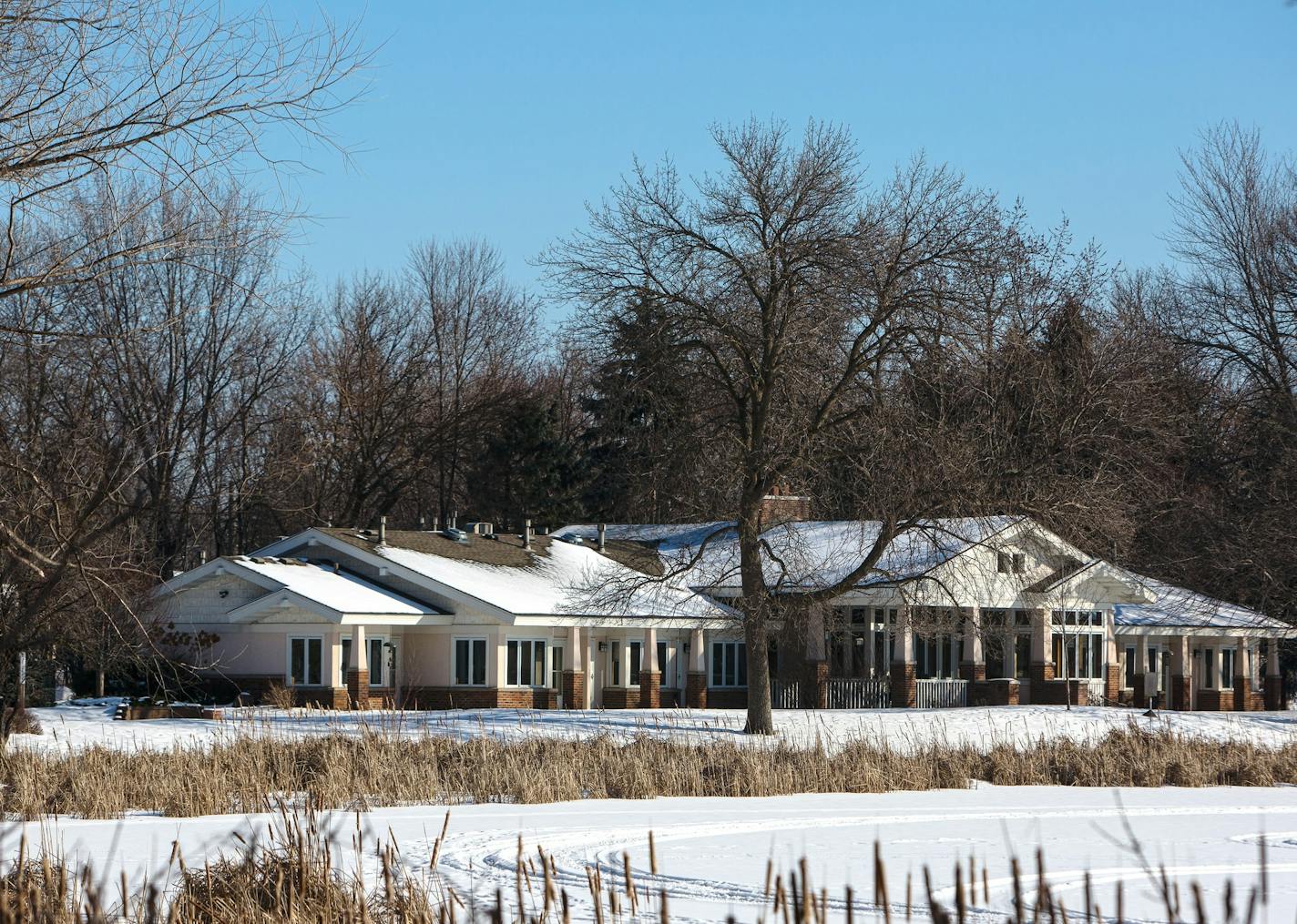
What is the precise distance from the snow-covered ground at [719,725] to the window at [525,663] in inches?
117

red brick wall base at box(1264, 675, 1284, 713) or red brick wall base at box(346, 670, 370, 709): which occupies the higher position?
red brick wall base at box(346, 670, 370, 709)

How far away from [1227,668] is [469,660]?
26.3 metres

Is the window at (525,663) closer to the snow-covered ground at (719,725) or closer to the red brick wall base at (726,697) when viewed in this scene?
the snow-covered ground at (719,725)

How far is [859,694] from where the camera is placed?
46406 mm

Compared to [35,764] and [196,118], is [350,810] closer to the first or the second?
Result: [35,764]

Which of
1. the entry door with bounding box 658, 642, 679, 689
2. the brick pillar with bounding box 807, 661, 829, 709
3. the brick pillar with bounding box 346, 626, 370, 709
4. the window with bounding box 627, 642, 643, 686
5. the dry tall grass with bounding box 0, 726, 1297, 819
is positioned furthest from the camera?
the window with bounding box 627, 642, 643, 686

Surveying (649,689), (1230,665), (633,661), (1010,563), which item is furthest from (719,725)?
(1230,665)

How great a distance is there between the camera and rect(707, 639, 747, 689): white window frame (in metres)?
48.9

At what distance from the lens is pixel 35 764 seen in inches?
837

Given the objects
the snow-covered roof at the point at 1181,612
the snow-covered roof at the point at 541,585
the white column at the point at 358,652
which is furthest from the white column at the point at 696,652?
the snow-covered roof at the point at 1181,612

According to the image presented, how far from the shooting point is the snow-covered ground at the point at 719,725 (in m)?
32.5

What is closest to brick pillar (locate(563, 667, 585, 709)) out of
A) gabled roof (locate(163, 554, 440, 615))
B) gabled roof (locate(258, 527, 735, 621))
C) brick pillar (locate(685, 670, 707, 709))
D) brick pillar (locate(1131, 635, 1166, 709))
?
gabled roof (locate(258, 527, 735, 621))

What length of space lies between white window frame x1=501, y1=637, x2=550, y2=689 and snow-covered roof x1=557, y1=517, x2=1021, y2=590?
4.13 meters

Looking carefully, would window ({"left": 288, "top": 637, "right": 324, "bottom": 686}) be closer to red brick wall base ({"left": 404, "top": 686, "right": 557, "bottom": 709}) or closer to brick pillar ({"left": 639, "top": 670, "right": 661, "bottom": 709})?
red brick wall base ({"left": 404, "top": 686, "right": 557, "bottom": 709})
